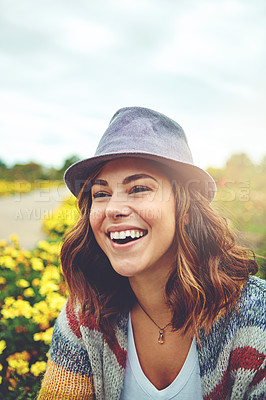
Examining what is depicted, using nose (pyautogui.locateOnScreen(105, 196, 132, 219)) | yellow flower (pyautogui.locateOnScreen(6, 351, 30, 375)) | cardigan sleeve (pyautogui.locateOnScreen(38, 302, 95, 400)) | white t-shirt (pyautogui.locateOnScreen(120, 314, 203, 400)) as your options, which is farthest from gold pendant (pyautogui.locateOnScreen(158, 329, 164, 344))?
yellow flower (pyautogui.locateOnScreen(6, 351, 30, 375))

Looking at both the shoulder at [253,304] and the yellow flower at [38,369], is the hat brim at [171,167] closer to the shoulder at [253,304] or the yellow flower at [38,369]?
the shoulder at [253,304]

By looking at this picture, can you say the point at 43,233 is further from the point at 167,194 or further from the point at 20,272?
the point at 167,194

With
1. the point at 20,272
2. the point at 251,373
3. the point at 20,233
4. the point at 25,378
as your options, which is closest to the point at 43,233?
the point at 20,233

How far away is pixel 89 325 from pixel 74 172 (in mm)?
697

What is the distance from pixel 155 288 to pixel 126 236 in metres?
0.34

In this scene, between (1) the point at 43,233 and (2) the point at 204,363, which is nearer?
(2) the point at 204,363

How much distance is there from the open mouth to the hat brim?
288mm

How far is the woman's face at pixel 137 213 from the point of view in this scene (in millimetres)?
1251

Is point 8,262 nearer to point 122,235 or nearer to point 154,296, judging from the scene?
point 154,296

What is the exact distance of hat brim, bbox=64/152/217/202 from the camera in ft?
4.09

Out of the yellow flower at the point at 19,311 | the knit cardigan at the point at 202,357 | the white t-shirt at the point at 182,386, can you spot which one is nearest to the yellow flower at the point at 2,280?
the yellow flower at the point at 19,311

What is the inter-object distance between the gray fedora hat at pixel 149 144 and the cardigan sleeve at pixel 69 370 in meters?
0.76

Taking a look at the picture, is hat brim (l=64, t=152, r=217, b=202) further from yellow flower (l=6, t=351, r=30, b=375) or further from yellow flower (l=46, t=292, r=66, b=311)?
yellow flower (l=6, t=351, r=30, b=375)

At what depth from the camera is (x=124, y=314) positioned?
154 cm
